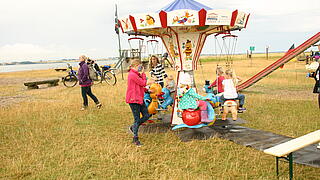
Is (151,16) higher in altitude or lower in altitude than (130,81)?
higher

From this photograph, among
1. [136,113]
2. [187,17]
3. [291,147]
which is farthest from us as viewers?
[187,17]

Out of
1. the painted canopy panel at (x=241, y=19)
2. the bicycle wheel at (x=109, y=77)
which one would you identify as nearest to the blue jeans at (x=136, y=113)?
the painted canopy panel at (x=241, y=19)

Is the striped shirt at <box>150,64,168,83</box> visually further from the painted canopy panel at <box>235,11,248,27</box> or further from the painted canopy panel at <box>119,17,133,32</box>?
the painted canopy panel at <box>235,11,248,27</box>

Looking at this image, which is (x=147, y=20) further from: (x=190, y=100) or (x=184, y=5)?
(x=190, y=100)

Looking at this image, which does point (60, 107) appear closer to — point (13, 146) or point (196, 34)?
point (13, 146)

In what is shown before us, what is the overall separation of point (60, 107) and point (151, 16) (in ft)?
17.8

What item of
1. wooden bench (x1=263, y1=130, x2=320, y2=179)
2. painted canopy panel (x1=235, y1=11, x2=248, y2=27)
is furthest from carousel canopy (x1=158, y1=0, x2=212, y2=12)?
wooden bench (x1=263, y1=130, x2=320, y2=179)

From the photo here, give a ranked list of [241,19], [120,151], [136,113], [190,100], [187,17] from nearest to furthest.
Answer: [120,151] → [136,113] → [187,17] → [190,100] → [241,19]

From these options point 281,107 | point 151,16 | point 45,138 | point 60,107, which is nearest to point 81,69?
→ point 60,107

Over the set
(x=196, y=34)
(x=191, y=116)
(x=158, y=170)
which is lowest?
(x=158, y=170)

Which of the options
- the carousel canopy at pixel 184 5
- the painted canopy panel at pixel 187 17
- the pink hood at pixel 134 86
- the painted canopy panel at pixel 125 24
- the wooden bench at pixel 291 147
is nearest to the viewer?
the wooden bench at pixel 291 147

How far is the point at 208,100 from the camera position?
19.2 feet

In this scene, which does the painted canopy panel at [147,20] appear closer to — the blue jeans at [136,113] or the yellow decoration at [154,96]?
the yellow decoration at [154,96]

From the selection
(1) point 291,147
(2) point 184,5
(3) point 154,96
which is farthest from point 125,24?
(1) point 291,147
